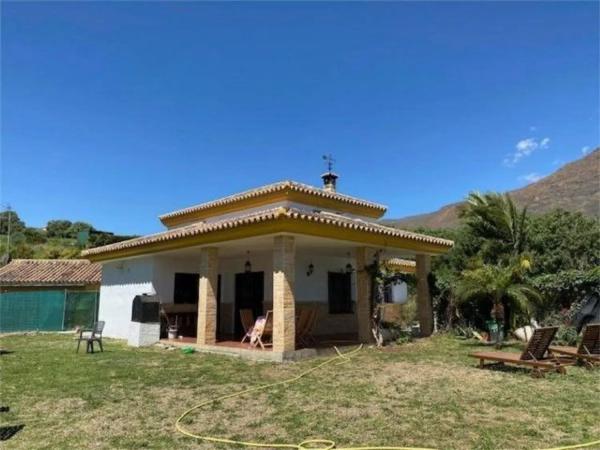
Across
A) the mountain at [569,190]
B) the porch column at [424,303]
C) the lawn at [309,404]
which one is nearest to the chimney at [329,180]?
the porch column at [424,303]

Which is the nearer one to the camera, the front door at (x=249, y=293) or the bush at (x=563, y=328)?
the bush at (x=563, y=328)

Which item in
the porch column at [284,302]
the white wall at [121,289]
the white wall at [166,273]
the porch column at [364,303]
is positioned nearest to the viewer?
the porch column at [284,302]

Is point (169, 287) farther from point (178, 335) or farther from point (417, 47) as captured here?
point (417, 47)

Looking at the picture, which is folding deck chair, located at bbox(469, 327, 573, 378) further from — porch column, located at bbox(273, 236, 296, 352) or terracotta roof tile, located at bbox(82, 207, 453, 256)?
terracotta roof tile, located at bbox(82, 207, 453, 256)

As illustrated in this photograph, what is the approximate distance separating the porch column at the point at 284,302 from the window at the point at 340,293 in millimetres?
6257

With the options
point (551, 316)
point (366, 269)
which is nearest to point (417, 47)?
point (366, 269)

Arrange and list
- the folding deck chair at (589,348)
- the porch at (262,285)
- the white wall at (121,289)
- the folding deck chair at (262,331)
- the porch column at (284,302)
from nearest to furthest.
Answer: the folding deck chair at (589,348)
the porch column at (284,302)
the folding deck chair at (262,331)
the porch at (262,285)
the white wall at (121,289)

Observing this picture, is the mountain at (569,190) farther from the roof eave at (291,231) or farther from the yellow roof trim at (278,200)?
the roof eave at (291,231)

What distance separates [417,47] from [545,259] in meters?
11.3

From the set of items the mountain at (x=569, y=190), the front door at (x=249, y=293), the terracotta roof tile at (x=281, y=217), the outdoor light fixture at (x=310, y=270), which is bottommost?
the front door at (x=249, y=293)

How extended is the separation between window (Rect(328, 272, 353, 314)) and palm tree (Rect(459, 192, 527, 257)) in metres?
5.93

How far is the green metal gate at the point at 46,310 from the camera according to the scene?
21.1 meters

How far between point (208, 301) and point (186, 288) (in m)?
4.85

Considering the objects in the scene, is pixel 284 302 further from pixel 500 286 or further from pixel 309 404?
pixel 500 286
